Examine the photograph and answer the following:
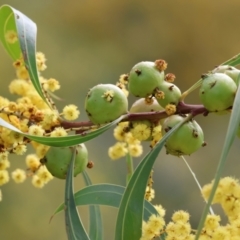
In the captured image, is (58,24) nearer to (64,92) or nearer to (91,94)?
(64,92)

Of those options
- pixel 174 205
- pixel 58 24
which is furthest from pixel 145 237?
pixel 58 24

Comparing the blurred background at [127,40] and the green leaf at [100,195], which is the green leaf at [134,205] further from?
the blurred background at [127,40]

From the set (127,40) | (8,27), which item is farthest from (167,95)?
(127,40)

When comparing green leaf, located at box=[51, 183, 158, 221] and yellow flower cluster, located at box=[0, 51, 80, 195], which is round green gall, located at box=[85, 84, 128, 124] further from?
green leaf, located at box=[51, 183, 158, 221]

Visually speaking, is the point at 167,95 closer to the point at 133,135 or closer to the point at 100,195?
the point at 133,135

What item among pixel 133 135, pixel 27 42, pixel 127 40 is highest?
pixel 127 40

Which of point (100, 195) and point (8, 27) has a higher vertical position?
point (8, 27)
